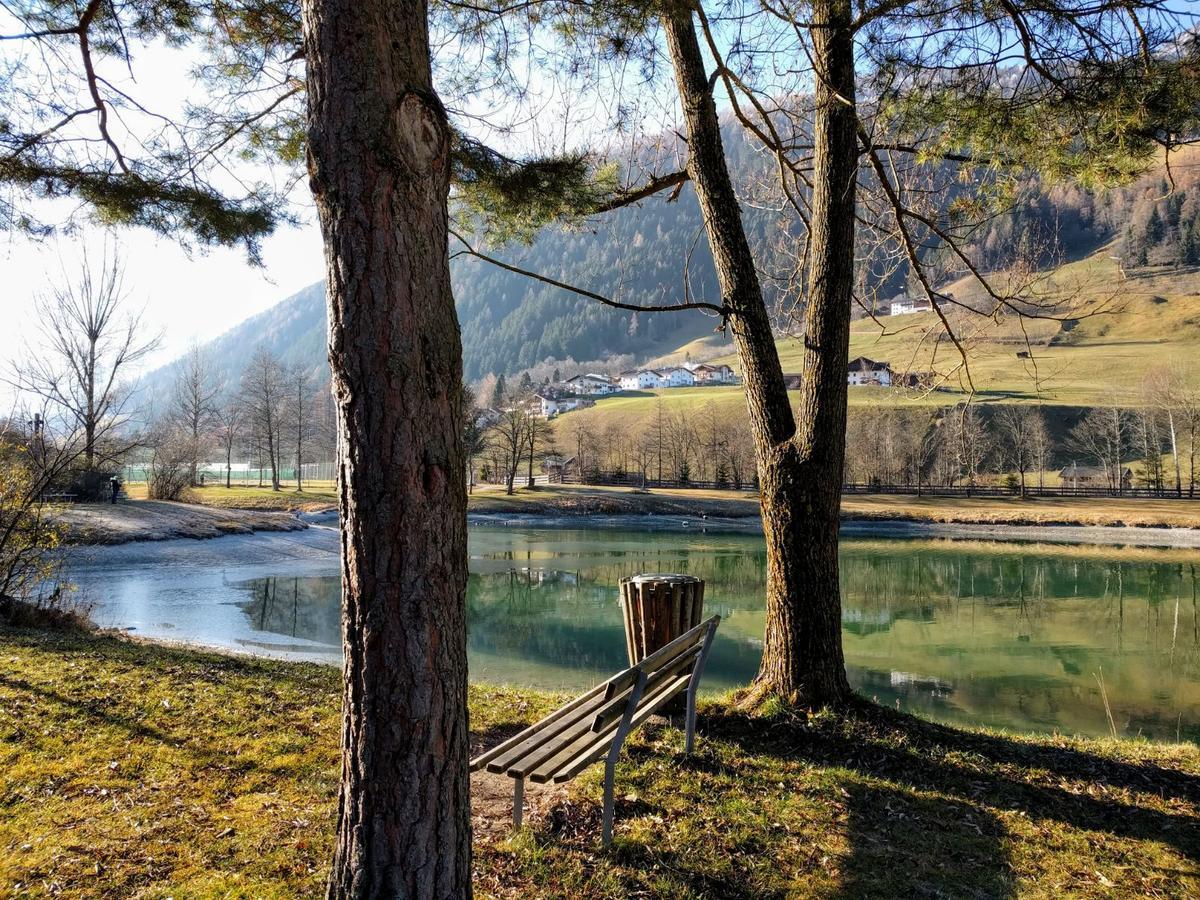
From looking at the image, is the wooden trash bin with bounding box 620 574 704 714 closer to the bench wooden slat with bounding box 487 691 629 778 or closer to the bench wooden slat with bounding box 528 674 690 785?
the bench wooden slat with bounding box 528 674 690 785

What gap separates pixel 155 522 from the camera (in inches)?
949

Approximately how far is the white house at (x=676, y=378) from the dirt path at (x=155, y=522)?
8658 cm

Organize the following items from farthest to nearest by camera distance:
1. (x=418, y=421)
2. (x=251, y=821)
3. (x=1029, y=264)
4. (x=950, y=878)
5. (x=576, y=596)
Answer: (x=576, y=596) → (x=1029, y=264) → (x=251, y=821) → (x=950, y=878) → (x=418, y=421)

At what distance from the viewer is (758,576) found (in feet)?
70.0

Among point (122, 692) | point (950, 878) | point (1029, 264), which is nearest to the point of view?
point (950, 878)

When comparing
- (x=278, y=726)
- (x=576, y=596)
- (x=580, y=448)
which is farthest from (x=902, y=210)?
(x=580, y=448)

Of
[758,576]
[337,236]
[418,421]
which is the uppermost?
[337,236]

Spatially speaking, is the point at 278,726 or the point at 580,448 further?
the point at 580,448

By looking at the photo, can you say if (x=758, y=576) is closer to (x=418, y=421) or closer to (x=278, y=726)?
(x=278, y=726)

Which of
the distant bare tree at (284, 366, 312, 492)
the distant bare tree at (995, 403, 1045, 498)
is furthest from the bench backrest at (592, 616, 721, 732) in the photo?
the distant bare tree at (284, 366, 312, 492)

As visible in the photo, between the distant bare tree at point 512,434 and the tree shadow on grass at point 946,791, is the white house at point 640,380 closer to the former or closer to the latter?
the distant bare tree at point 512,434

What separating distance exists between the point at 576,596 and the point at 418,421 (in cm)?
1593

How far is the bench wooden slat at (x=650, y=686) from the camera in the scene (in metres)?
3.15

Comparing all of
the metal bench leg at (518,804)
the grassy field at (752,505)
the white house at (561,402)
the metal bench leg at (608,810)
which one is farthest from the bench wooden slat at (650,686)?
the white house at (561,402)
